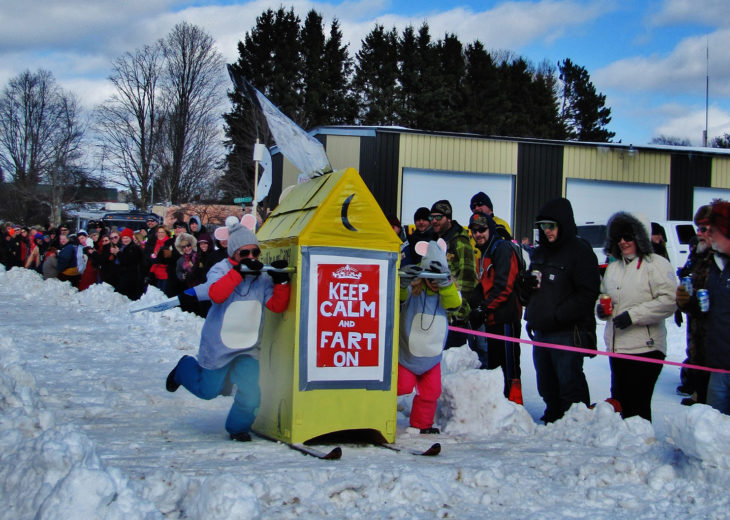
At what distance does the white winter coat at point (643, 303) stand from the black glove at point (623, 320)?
0.10 feet

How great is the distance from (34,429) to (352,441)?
210 cm

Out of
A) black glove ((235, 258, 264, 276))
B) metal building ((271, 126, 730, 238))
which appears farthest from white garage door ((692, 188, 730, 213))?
black glove ((235, 258, 264, 276))

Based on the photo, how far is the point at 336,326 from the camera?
5.20 m

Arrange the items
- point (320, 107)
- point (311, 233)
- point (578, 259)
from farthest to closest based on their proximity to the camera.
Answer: point (320, 107), point (578, 259), point (311, 233)

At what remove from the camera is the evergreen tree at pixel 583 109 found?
2320 inches

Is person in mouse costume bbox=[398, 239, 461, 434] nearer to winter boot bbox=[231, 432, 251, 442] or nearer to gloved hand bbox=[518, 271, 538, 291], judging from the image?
gloved hand bbox=[518, 271, 538, 291]

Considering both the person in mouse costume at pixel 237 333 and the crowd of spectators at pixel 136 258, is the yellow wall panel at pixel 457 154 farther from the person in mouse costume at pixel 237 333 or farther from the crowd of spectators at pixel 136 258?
the person in mouse costume at pixel 237 333

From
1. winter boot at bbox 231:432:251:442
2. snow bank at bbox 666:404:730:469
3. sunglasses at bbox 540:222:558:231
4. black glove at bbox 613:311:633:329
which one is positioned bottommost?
winter boot at bbox 231:432:251:442

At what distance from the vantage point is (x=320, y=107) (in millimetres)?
46281

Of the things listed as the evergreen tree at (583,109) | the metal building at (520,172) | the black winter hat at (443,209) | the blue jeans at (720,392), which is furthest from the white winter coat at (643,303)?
the evergreen tree at (583,109)

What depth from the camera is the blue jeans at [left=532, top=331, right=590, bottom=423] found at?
20.2 ft

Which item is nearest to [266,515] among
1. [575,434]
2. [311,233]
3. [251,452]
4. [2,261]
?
[251,452]

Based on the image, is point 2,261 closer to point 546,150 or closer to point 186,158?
point 546,150

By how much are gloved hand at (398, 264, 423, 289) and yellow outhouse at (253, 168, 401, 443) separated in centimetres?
26
